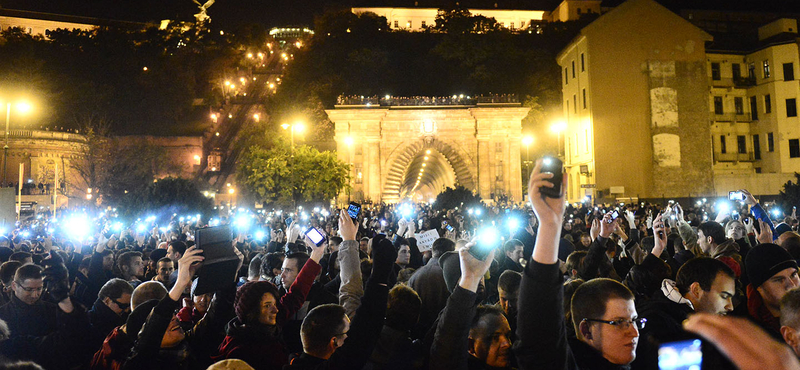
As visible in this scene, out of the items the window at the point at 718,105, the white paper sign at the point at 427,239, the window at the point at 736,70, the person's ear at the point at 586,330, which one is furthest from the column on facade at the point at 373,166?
the person's ear at the point at 586,330

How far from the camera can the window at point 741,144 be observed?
4700 centimetres

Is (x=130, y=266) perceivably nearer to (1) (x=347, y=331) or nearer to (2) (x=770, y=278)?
(1) (x=347, y=331)

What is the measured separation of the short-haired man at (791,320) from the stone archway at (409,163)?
43.1 meters

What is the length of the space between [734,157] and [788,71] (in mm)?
7644

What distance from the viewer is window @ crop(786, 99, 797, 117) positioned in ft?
143

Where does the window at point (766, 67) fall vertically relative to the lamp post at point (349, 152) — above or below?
above

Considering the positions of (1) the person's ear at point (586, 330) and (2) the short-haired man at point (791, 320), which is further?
(1) the person's ear at point (586, 330)

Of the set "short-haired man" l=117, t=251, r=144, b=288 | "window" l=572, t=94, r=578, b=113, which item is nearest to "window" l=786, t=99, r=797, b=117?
"window" l=572, t=94, r=578, b=113

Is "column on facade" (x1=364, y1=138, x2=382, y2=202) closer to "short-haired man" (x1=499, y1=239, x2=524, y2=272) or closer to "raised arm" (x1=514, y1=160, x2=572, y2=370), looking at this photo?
"short-haired man" (x1=499, y1=239, x2=524, y2=272)

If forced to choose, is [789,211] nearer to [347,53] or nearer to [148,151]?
[347,53]

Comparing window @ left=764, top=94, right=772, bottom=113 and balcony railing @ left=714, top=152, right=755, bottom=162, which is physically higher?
window @ left=764, top=94, right=772, bottom=113

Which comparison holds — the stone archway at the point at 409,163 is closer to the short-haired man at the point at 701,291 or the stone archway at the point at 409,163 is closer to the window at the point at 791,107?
the window at the point at 791,107

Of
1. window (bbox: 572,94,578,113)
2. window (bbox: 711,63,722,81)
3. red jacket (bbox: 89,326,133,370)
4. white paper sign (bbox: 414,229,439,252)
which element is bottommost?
red jacket (bbox: 89,326,133,370)

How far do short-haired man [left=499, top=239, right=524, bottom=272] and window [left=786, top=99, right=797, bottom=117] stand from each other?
153ft
